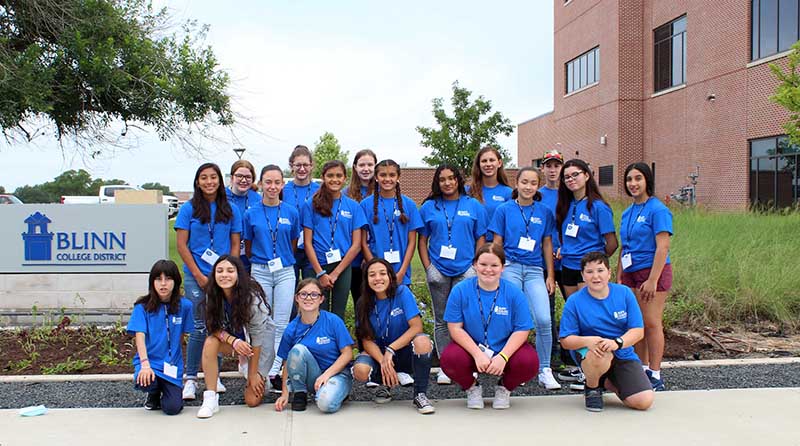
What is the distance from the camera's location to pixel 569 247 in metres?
5.57

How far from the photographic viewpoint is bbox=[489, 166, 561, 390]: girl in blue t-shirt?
17.7 feet

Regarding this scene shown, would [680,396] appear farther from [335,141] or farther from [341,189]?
[335,141]

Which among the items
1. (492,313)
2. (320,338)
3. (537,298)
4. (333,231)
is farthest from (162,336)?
(537,298)

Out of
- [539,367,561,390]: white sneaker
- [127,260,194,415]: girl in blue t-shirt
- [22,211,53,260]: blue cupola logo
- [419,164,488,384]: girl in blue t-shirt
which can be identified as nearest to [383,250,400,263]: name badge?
[419,164,488,384]: girl in blue t-shirt

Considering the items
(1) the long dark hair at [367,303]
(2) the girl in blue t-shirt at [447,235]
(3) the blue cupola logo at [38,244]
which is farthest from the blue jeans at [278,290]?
(3) the blue cupola logo at [38,244]

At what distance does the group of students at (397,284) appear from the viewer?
483 cm

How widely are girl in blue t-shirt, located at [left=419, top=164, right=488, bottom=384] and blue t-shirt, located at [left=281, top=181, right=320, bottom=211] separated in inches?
42.5

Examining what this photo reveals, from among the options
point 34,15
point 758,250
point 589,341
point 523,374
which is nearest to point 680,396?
point 589,341

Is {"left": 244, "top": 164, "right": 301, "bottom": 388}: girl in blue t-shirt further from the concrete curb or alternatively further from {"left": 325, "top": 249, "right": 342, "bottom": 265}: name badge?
the concrete curb

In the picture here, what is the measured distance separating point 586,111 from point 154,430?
28606 mm

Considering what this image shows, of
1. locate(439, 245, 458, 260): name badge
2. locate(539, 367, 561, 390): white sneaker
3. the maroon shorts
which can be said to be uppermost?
locate(439, 245, 458, 260): name badge

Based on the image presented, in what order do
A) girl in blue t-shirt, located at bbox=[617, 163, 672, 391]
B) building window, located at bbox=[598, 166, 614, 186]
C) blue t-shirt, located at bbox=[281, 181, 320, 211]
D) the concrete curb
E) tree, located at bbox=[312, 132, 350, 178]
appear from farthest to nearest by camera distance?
tree, located at bbox=[312, 132, 350, 178], building window, located at bbox=[598, 166, 614, 186], blue t-shirt, located at bbox=[281, 181, 320, 211], the concrete curb, girl in blue t-shirt, located at bbox=[617, 163, 672, 391]

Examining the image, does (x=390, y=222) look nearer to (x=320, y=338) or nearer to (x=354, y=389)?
(x=320, y=338)

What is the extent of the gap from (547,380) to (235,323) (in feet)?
7.96
